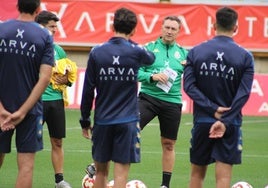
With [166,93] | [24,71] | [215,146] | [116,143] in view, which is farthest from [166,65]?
[24,71]

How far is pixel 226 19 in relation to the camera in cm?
925

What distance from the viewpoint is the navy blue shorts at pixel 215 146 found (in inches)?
367

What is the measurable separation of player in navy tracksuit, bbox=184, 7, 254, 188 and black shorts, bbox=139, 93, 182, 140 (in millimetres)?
2837

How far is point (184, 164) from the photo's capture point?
48.6 ft

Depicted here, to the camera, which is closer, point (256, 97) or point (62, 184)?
point (62, 184)

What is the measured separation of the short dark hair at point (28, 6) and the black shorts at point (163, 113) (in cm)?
370

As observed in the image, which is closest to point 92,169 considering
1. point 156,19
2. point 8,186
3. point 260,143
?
point 8,186

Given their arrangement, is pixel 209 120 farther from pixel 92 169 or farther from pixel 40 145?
pixel 92 169

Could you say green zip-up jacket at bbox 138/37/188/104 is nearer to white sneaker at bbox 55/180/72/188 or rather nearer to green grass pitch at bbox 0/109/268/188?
green grass pitch at bbox 0/109/268/188

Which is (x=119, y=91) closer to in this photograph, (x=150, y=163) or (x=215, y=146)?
(x=215, y=146)

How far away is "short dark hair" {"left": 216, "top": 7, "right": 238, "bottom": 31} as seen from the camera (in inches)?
364

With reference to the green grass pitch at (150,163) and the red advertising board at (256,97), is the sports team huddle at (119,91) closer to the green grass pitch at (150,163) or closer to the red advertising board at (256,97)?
the green grass pitch at (150,163)

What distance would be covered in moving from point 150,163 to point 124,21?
18.6ft

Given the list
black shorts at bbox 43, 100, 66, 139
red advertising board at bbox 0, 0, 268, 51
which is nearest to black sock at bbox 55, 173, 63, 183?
black shorts at bbox 43, 100, 66, 139
